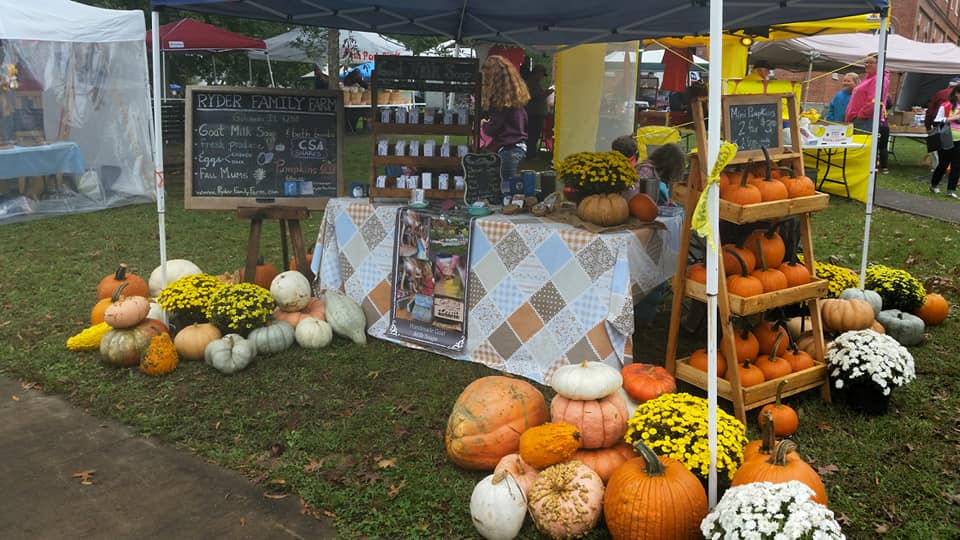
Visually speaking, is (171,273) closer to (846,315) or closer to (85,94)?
(846,315)

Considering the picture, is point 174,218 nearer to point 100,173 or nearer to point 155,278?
point 100,173

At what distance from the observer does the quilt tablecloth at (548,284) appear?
4570mm

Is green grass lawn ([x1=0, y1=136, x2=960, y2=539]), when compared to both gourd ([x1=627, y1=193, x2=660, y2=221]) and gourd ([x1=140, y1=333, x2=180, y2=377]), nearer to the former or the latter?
gourd ([x1=140, y1=333, x2=180, y2=377])

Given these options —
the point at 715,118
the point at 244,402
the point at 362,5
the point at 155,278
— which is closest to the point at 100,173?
the point at 155,278

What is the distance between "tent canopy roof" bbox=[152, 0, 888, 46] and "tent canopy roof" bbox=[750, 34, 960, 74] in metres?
10.8

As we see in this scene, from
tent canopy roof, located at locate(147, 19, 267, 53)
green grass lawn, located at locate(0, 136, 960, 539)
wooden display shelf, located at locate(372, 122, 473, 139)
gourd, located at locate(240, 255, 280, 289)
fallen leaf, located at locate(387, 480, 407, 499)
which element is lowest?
fallen leaf, located at locate(387, 480, 407, 499)

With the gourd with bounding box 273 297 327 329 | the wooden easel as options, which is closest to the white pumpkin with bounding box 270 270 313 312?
the gourd with bounding box 273 297 327 329

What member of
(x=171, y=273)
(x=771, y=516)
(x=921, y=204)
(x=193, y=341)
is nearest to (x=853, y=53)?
(x=921, y=204)

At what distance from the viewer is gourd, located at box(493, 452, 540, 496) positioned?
3.37 m

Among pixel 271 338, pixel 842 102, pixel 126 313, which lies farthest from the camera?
pixel 842 102

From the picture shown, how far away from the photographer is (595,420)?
3.55 meters

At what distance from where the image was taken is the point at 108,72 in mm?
11359

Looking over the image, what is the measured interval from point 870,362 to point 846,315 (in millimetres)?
741

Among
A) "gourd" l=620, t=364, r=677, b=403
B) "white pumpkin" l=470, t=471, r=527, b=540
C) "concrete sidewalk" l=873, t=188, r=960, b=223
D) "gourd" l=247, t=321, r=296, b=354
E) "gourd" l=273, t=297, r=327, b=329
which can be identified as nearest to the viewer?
"white pumpkin" l=470, t=471, r=527, b=540
